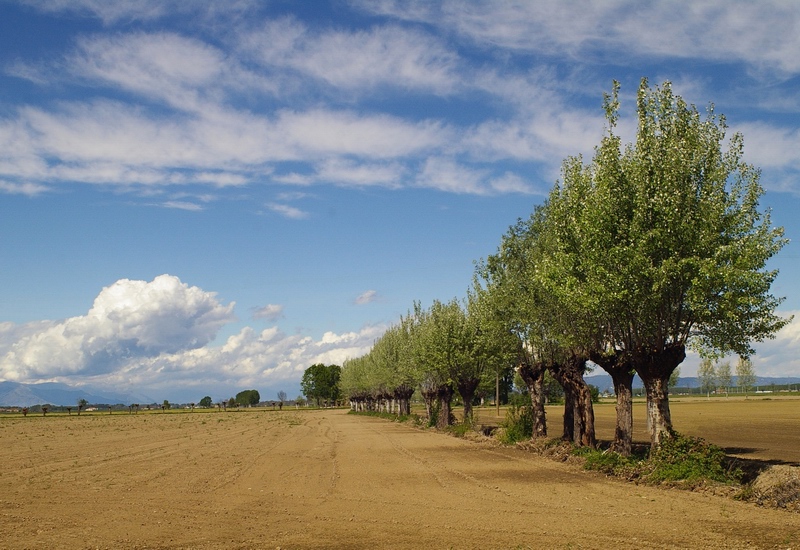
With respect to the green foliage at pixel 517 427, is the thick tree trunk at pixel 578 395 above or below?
above

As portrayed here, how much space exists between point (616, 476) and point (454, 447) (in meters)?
18.2

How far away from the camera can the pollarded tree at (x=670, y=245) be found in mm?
24766

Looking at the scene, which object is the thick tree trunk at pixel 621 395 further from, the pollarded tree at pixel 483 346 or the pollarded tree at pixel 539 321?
the pollarded tree at pixel 483 346

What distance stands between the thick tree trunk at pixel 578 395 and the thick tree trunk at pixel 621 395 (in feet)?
8.66

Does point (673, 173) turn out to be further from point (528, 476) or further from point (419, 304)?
point (419, 304)

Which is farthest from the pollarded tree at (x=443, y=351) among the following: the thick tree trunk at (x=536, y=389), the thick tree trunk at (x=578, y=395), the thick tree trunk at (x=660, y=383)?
the thick tree trunk at (x=660, y=383)

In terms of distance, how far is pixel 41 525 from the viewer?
1762 cm

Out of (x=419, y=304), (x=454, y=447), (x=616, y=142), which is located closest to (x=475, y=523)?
(x=616, y=142)

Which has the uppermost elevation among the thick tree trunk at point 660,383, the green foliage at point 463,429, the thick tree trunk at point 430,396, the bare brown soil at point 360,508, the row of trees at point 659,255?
the row of trees at point 659,255

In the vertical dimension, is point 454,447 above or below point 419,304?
below

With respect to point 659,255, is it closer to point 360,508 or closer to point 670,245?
point 670,245

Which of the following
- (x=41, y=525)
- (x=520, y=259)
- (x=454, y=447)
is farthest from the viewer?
(x=454, y=447)

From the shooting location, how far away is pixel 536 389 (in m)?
41.2

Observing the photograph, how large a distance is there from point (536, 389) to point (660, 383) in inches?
588
